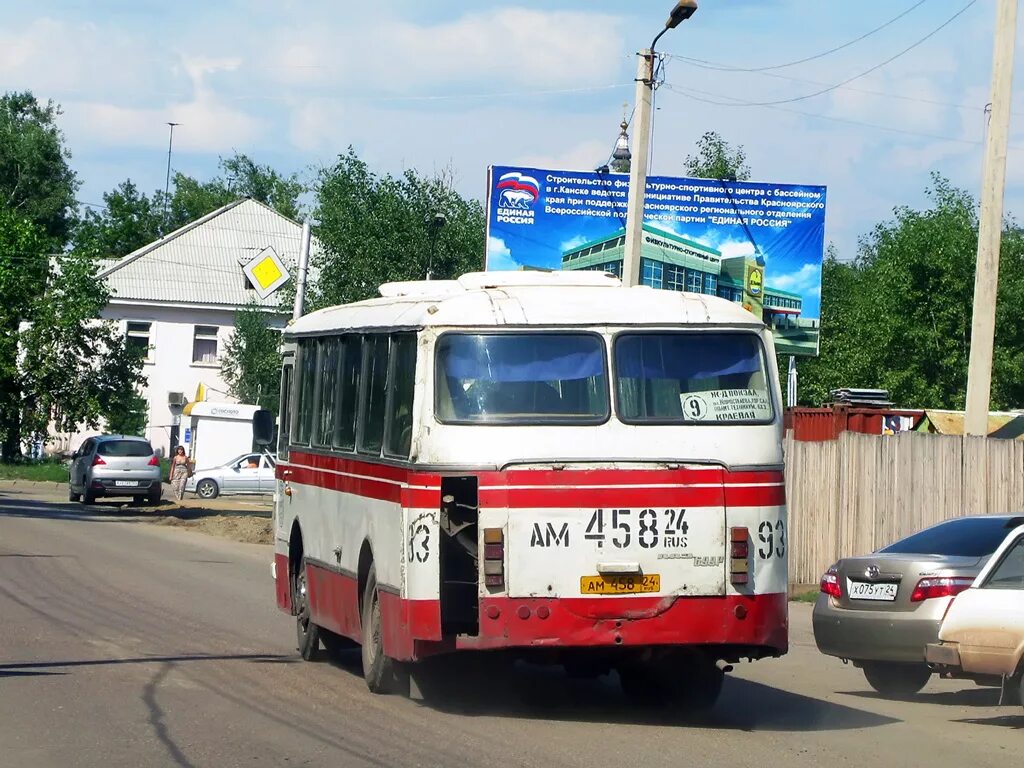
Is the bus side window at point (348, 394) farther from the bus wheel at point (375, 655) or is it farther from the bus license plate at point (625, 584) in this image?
the bus license plate at point (625, 584)

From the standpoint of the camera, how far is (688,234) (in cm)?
3316

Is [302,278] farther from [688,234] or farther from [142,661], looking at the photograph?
[142,661]

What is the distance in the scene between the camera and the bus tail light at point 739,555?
32.5 ft

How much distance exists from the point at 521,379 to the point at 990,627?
354cm

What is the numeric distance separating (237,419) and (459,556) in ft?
151

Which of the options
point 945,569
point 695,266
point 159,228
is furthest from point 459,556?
point 159,228

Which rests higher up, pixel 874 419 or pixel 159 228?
pixel 159 228

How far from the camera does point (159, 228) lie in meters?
105

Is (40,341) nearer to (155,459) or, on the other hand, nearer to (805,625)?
(155,459)

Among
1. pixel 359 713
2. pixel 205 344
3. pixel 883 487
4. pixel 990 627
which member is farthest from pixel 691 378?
pixel 205 344

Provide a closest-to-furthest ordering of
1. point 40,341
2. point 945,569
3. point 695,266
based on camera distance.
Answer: point 945,569
point 695,266
point 40,341

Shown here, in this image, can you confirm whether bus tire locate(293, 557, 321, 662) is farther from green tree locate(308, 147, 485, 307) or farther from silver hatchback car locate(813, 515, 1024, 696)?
green tree locate(308, 147, 485, 307)

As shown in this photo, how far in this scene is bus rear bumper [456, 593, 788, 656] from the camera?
9.69m

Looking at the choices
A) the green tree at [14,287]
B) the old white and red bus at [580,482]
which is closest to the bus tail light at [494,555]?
the old white and red bus at [580,482]
